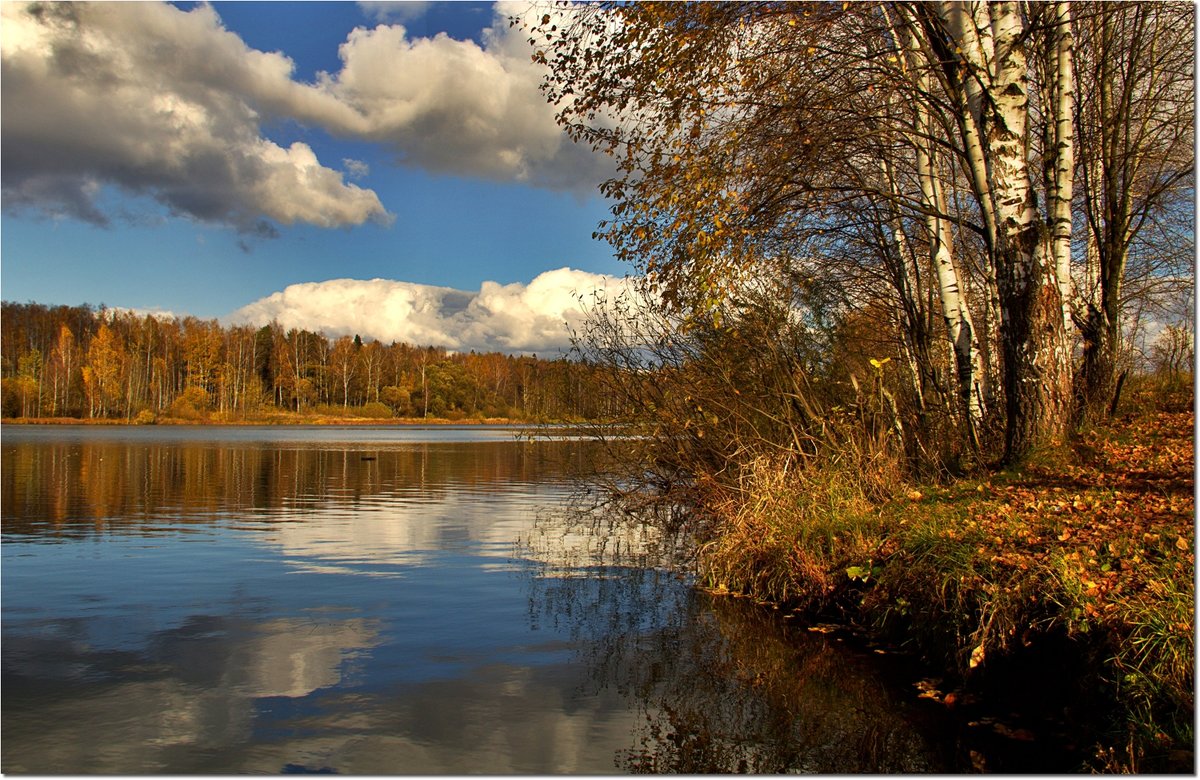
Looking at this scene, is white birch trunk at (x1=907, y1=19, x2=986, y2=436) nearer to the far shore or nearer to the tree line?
the tree line

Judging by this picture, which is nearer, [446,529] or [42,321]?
[446,529]

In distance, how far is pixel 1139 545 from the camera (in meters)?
7.12

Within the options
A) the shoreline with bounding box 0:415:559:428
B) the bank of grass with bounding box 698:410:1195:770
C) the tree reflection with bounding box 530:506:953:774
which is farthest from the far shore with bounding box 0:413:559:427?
the tree reflection with bounding box 530:506:953:774

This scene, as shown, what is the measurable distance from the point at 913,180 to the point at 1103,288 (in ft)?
17.3

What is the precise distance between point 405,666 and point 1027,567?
5707mm

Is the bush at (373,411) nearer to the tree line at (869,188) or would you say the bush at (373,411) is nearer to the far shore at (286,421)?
the far shore at (286,421)

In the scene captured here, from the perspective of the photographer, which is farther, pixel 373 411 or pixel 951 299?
pixel 373 411

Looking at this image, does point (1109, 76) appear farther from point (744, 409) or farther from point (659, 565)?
point (659, 565)

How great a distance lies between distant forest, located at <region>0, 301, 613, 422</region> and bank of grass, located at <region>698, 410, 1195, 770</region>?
78152 mm

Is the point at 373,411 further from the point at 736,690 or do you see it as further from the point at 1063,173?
the point at 736,690

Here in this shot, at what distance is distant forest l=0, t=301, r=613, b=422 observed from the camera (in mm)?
95938

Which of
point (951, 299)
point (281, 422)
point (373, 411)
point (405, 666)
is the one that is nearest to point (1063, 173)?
point (951, 299)

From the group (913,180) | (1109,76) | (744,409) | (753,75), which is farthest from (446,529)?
(1109,76)

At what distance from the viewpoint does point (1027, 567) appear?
7.09 metres
